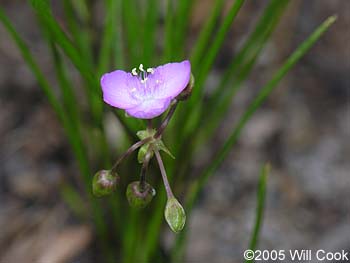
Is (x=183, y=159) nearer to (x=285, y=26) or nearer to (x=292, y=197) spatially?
(x=292, y=197)

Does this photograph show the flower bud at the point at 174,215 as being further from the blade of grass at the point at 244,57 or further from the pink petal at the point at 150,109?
the blade of grass at the point at 244,57

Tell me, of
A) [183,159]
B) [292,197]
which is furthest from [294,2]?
[183,159]

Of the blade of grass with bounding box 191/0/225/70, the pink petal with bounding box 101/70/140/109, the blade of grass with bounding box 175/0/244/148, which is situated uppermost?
the blade of grass with bounding box 191/0/225/70

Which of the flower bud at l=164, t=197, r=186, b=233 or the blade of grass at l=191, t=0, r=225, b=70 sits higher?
the blade of grass at l=191, t=0, r=225, b=70

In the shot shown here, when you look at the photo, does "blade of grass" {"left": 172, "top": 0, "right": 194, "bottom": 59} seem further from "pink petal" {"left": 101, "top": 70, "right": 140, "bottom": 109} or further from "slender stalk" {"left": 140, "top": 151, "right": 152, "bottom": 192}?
"slender stalk" {"left": 140, "top": 151, "right": 152, "bottom": 192}
